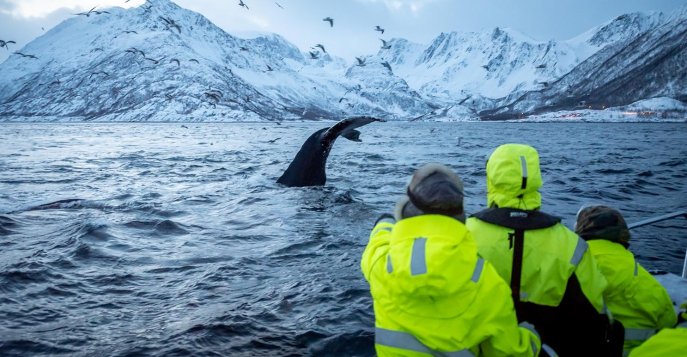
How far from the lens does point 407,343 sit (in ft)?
9.33

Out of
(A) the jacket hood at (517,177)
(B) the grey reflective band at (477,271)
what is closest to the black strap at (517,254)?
(A) the jacket hood at (517,177)

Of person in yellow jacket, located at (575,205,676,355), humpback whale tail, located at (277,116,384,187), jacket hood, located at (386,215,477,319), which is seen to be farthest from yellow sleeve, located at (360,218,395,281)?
humpback whale tail, located at (277,116,384,187)

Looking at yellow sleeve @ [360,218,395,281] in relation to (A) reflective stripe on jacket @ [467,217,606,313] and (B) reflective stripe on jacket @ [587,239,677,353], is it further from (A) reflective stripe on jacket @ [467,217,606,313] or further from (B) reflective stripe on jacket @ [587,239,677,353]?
(B) reflective stripe on jacket @ [587,239,677,353]

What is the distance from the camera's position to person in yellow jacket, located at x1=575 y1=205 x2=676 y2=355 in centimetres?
405

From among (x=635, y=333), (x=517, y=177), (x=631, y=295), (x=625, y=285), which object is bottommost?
(x=635, y=333)

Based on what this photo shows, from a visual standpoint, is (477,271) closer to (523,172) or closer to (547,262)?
(547,262)

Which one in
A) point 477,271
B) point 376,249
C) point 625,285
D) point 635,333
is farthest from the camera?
point 635,333

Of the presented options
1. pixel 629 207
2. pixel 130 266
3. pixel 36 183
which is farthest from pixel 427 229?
pixel 36 183

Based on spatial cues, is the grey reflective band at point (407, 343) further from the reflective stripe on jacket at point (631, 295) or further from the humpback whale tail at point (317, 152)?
the humpback whale tail at point (317, 152)

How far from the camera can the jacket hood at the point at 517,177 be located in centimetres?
362

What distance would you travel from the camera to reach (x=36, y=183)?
15836 mm

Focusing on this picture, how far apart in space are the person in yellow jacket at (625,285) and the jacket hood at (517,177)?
0.90m

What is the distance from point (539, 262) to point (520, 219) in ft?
1.13

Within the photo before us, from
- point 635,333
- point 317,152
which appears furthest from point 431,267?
point 317,152
